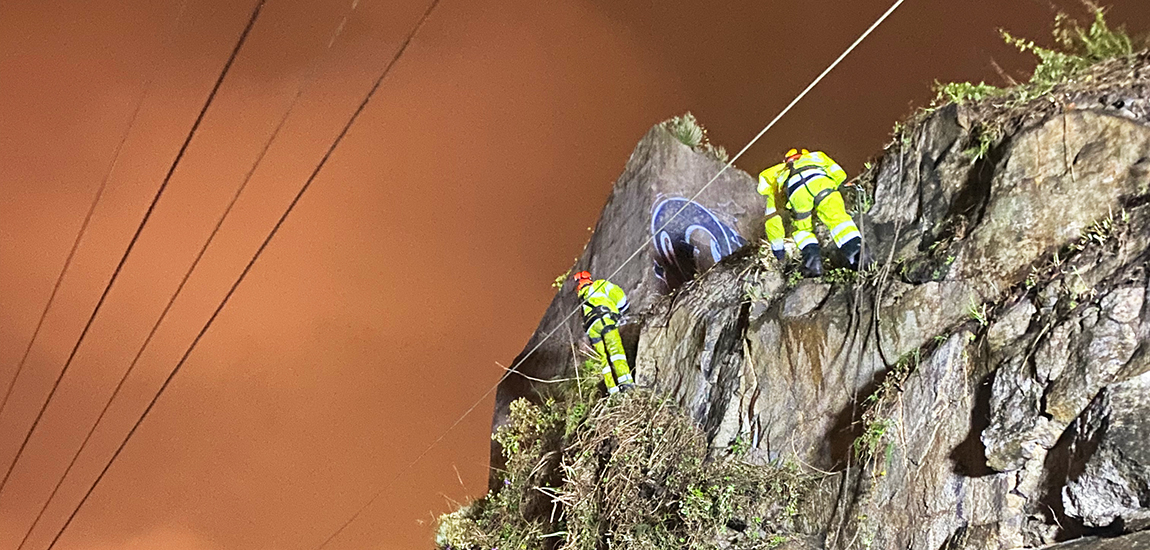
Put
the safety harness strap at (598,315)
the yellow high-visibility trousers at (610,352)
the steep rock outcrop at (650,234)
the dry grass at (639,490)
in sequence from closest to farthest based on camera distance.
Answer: the dry grass at (639,490) → the yellow high-visibility trousers at (610,352) → the safety harness strap at (598,315) → the steep rock outcrop at (650,234)

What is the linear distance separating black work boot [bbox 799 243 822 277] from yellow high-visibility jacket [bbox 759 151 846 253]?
1.02 feet

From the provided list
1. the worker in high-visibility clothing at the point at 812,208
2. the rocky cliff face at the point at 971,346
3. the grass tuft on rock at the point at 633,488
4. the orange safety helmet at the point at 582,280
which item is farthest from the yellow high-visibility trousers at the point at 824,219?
the orange safety helmet at the point at 582,280

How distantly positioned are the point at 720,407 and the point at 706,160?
634 centimetres

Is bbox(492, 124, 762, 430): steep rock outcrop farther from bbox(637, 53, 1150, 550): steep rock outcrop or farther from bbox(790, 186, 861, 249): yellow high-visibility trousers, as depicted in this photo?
bbox(637, 53, 1150, 550): steep rock outcrop

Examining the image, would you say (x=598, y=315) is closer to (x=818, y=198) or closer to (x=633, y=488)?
(x=633, y=488)

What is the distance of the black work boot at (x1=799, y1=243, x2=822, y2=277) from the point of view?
7.07 metres

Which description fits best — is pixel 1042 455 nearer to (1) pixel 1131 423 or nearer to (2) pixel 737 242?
(1) pixel 1131 423

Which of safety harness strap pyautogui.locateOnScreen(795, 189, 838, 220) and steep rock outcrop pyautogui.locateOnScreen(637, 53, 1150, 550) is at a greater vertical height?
safety harness strap pyautogui.locateOnScreen(795, 189, 838, 220)

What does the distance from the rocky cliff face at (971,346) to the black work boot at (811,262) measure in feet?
0.78

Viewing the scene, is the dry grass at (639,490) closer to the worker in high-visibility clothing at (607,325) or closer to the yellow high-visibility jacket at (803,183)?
the worker in high-visibility clothing at (607,325)

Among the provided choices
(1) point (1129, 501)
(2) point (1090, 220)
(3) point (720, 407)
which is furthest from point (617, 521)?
(2) point (1090, 220)

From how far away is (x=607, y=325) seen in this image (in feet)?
28.8

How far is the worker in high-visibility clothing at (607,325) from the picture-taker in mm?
8492

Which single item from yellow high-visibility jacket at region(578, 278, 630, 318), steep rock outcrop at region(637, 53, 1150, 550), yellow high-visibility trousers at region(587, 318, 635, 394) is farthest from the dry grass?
yellow high-visibility jacket at region(578, 278, 630, 318)
